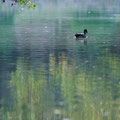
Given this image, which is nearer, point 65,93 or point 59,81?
point 65,93

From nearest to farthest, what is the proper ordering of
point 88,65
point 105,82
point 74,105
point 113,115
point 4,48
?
point 113,115 < point 74,105 < point 105,82 < point 88,65 < point 4,48

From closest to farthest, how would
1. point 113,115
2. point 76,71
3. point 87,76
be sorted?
1. point 113,115
2. point 87,76
3. point 76,71

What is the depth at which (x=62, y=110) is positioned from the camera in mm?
13812

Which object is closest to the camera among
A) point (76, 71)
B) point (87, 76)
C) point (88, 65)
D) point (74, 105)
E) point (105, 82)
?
point (74, 105)

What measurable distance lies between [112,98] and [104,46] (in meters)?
16.4

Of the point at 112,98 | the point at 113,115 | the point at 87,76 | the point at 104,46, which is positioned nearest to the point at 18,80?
the point at 87,76

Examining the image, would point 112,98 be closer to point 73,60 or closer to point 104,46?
point 73,60

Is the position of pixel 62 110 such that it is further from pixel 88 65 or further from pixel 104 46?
pixel 104 46

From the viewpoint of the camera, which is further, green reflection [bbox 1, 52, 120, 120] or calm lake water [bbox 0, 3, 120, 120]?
calm lake water [bbox 0, 3, 120, 120]

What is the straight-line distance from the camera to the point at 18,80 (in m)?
18.4

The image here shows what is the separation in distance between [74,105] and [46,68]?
7.24 metres

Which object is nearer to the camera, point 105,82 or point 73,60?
point 105,82

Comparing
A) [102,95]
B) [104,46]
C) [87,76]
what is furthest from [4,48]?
[102,95]

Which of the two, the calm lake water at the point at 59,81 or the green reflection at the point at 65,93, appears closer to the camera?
the green reflection at the point at 65,93
